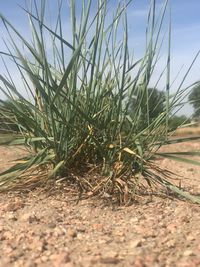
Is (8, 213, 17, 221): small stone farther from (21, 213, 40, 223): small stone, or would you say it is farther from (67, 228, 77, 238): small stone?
(67, 228, 77, 238): small stone

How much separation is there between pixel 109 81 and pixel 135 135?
448 millimetres

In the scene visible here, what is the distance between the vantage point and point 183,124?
3.39 m

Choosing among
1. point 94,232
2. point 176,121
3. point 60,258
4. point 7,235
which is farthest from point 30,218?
point 176,121

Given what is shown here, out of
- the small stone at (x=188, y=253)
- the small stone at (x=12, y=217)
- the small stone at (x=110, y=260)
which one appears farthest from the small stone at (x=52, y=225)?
the small stone at (x=188, y=253)

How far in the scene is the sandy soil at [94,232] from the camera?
2.29m

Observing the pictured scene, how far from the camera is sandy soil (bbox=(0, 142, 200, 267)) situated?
7.50 ft

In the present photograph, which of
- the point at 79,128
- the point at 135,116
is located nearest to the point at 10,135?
the point at 79,128

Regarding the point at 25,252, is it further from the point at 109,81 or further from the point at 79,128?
the point at 109,81

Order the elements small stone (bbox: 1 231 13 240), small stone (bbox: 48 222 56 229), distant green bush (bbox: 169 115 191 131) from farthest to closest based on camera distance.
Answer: distant green bush (bbox: 169 115 191 131) → small stone (bbox: 48 222 56 229) → small stone (bbox: 1 231 13 240)

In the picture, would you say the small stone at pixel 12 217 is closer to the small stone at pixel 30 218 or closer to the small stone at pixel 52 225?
the small stone at pixel 30 218

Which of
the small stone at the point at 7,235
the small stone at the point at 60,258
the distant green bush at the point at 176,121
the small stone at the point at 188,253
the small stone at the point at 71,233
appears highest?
the distant green bush at the point at 176,121

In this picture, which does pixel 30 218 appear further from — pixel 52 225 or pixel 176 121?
pixel 176 121

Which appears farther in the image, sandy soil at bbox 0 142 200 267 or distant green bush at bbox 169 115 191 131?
distant green bush at bbox 169 115 191 131

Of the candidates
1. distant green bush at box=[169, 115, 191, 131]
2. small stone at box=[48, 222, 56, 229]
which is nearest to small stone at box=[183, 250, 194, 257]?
small stone at box=[48, 222, 56, 229]
